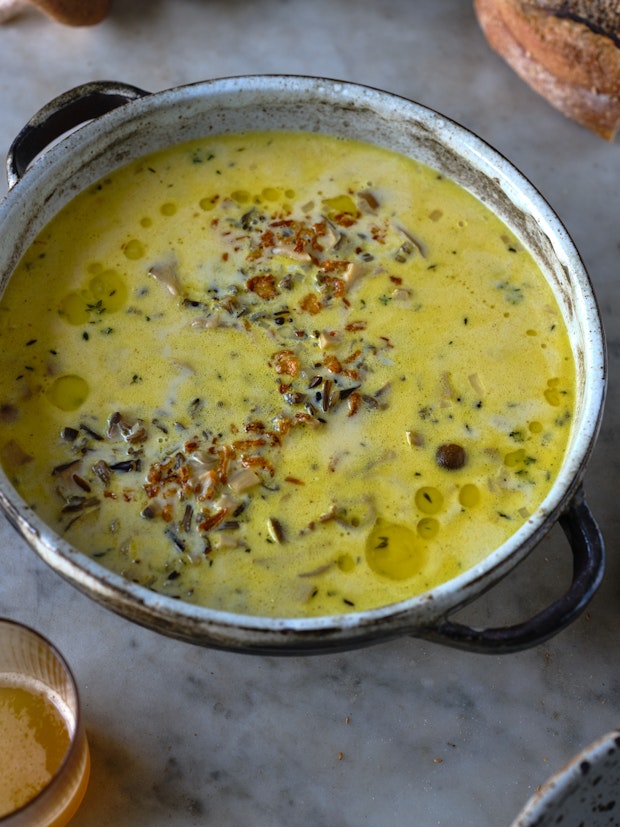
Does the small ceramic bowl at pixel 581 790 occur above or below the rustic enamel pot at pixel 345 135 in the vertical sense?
below

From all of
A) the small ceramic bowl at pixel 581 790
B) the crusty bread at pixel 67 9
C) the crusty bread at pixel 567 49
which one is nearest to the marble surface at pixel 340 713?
the small ceramic bowl at pixel 581 790

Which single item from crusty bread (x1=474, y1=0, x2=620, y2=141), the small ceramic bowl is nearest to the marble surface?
the small ceramic bowl

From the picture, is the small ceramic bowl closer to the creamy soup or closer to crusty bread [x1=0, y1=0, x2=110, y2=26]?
the creamy soup

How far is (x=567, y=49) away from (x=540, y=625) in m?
1.26

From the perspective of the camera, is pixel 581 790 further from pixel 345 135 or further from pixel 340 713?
pixel 345 135

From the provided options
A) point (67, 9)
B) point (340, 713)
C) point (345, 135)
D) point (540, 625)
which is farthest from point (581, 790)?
point (67, 9)

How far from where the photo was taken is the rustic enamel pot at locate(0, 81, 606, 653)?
1.41 m

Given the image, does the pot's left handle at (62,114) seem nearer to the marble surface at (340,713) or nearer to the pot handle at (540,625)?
the marble surface at (340,713)

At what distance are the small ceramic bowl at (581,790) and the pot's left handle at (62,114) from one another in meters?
1.26

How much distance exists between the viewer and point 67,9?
2336 mm

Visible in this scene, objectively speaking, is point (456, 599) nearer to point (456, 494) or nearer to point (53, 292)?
point (456, 494)

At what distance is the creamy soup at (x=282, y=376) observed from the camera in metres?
1.58

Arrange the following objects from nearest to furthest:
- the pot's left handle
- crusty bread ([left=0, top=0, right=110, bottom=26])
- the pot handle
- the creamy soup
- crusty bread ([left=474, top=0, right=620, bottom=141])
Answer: the pot handle → the creamy soup → the pot's left handle → crusty bread ([left=474, top=0, right=620, bottom=141]) → crusty bread ([left=0, top=0, right=110, bottom=26])

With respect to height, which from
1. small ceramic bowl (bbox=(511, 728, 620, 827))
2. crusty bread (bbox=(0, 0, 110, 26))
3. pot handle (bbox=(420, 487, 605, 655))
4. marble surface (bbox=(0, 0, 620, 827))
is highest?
crusty bread (bbox=(0, 0, 110, 26))
